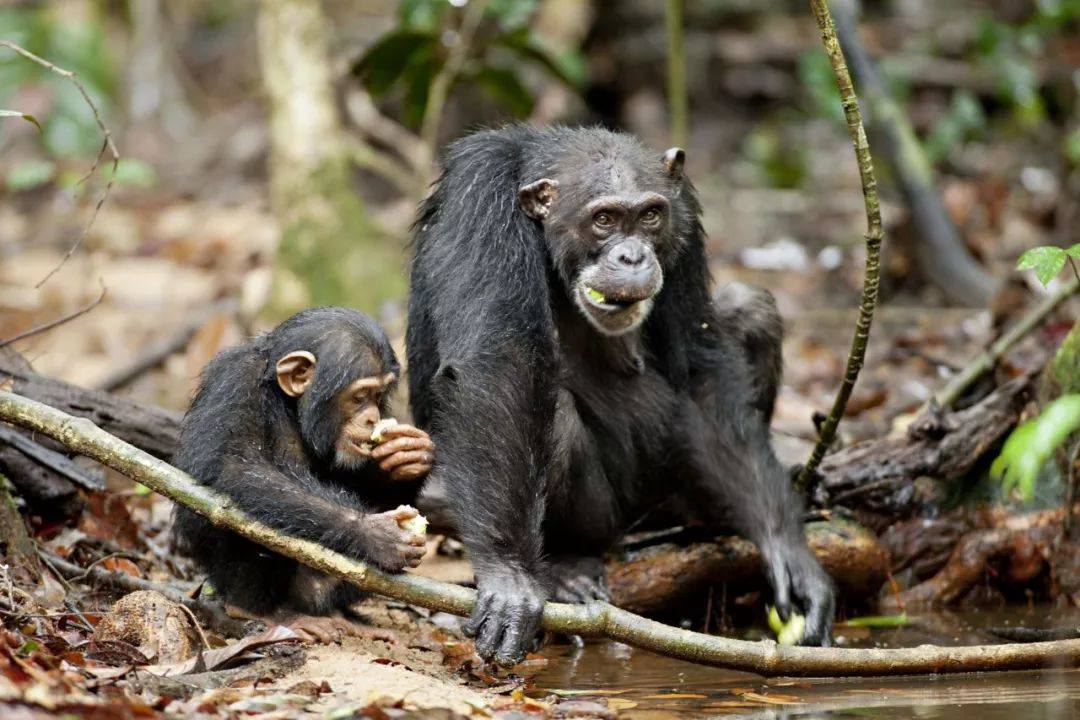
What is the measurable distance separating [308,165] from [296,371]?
21.2 ft

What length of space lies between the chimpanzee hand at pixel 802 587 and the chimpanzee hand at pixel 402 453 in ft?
6.69

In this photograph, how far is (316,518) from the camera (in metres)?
5.28

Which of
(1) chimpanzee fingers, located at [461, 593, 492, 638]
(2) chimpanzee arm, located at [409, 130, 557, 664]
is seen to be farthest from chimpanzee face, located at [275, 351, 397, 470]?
(1) chimpanzee fingers, located at [461, 593, 492, 638]

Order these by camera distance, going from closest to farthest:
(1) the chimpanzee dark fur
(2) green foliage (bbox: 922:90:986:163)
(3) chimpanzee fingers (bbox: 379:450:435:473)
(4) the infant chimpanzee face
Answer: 1. (1) the chimpanzee dark fur
2. (3) chimpanzee fingers (bbox: 379:450:435:473)
3. (4) the infant chimpanzee face
4. (2) green foliage (bbox: 922:90:986:163)

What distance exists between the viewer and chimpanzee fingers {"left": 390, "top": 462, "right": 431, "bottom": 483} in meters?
5.78

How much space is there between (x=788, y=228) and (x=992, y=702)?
11682mm

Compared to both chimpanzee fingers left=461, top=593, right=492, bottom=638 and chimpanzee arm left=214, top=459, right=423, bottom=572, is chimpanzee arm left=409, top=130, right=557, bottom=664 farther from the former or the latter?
chimpanzee arm left=214, top=459, right=423, bottom=572

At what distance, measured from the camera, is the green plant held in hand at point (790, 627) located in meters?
6.40

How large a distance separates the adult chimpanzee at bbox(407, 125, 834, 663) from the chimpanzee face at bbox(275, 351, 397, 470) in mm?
358

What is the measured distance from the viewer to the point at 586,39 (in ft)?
66.3

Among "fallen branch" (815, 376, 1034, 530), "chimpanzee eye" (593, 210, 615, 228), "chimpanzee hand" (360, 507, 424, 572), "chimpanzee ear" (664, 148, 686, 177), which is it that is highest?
"chimpanzee ear" (664, 148, 686, 177)

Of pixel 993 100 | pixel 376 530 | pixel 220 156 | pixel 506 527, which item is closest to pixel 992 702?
pixel 506 527

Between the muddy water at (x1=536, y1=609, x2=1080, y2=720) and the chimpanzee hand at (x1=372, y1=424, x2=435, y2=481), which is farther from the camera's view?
the chimpanzee hand at (x1=372, y1=424, x2=435, y2=481)

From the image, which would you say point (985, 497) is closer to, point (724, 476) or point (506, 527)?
point (724, 476)
